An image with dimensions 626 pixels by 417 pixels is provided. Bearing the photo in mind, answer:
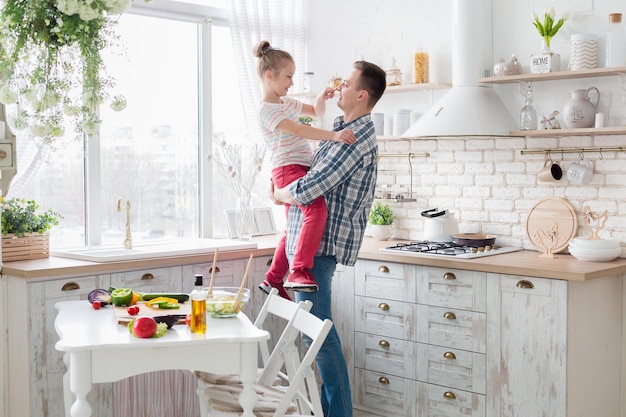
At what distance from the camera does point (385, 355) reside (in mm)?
4523

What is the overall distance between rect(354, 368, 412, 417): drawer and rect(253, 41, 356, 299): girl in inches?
35.1

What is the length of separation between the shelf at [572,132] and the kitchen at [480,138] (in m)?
0.11

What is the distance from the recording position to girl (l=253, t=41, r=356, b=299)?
149 inches

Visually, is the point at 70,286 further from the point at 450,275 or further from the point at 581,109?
the point at 581,109

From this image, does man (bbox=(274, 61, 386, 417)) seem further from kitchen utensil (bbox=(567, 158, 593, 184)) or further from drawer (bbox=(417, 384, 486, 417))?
kitchen utensil (bbox=(567, 158, 593, 184))

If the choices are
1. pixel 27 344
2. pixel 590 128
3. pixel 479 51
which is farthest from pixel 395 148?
pixel 27 344

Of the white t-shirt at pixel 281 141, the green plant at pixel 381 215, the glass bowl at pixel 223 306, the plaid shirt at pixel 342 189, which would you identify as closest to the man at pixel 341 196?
the plaid shirt at pixel 342 189

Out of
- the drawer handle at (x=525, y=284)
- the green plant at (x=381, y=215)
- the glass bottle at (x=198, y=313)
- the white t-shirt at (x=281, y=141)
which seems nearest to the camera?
the glass bottle at (x=198, y=313)

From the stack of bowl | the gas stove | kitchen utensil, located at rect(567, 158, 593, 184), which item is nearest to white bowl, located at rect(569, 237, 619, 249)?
the stack of bowl

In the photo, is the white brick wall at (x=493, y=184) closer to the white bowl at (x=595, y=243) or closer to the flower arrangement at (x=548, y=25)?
the white bowl at (x=595, y=243)

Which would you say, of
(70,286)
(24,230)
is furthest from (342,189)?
(24,230)

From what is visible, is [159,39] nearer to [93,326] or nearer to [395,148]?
[395,148]

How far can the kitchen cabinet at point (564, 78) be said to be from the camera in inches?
159

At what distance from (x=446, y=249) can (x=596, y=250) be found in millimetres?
804
